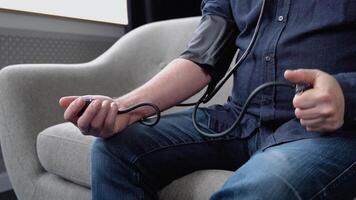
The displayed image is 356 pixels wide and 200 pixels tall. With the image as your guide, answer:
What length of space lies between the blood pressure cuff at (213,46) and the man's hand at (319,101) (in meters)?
0.29

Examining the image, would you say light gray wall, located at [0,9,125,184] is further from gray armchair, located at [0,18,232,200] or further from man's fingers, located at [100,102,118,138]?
man's fingers, located at [100,102,118,138]

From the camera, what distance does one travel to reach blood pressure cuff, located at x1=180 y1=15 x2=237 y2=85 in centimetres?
75

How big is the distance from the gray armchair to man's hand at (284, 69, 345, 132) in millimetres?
194

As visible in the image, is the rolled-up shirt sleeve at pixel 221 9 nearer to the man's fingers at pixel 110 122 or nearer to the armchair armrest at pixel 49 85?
the man's fingers at pixel 110 122

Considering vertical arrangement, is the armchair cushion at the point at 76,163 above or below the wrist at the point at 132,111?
below

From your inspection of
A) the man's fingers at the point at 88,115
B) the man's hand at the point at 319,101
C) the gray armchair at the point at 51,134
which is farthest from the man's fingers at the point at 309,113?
the man's fingers at the point at 88,115

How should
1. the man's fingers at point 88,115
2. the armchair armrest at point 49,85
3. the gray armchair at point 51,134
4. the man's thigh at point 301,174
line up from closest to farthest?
the man's thigh at point 301,174
the man's fingers at point 88,115
the gray armchair at point 51,134
the armchair armrest at point 49,85

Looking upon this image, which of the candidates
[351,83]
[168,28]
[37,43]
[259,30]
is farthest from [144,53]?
[351,83]

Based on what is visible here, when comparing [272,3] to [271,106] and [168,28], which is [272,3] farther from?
[168,28]

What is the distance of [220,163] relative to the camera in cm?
66

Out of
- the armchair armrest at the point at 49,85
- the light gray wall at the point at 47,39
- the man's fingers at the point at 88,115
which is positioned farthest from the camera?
the light gray wall at the point at 47,39

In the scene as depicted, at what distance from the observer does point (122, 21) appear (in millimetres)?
2053

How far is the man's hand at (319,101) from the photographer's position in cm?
46

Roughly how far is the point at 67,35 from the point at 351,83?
4.78 ft
